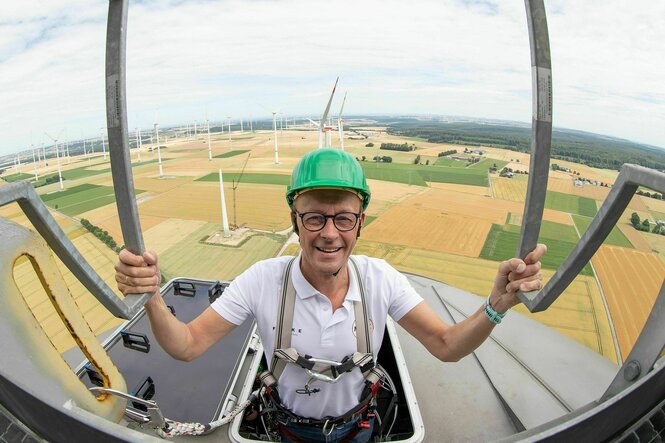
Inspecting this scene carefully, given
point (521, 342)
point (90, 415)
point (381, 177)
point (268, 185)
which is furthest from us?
point (381, 177)

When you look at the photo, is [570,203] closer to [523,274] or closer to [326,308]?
[523,274]

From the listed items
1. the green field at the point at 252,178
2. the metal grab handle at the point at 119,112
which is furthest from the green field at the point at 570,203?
the green field at the point at 252,178

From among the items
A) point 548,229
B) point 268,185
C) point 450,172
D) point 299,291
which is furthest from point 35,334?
point 450,172

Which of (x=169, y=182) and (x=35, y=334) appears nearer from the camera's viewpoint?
(x=35, y=334)

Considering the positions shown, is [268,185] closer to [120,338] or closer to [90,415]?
[120,338]

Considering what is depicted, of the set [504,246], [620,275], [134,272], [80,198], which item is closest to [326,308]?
[134,272]
